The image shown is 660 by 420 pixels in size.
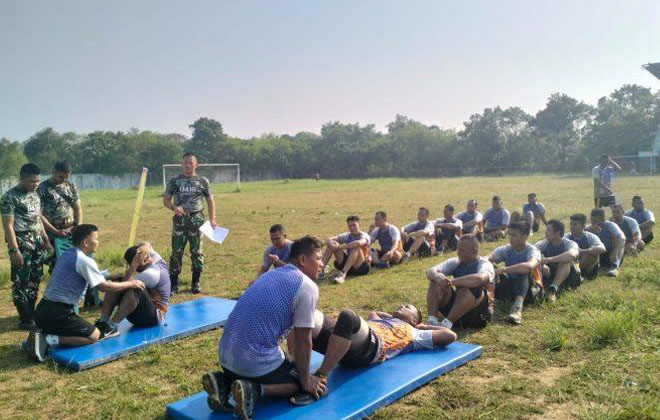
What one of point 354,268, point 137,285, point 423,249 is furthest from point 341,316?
point 423,249

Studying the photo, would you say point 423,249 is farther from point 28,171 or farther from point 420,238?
point 28,171

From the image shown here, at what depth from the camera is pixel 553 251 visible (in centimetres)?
784

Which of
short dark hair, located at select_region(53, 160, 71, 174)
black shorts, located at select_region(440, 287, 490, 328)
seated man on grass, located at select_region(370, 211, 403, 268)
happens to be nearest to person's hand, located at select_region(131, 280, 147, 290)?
short dark hair, located at select_region(53, 160, 71, 174)

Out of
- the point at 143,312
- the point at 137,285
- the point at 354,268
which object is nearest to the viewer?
the point at 137,285

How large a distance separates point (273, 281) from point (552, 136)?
8274 cm

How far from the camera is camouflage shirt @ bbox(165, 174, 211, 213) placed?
349 inches

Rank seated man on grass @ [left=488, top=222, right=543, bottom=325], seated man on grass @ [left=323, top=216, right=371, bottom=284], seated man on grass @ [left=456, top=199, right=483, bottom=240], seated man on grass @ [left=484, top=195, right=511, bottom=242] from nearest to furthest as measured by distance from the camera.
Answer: seated man on grass @ [left=488, top=222, right=543, bottom=325], seated man on grass @ [left=323, top=216, right=371, bottom=284], seated man on grass @ [left=456, top=199, right=483, bottom=240], seated man on grass @ [left=484, top=195, right=511, bottom=242]

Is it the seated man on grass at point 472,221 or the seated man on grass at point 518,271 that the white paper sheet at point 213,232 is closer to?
the seated man on grass at point 518,271

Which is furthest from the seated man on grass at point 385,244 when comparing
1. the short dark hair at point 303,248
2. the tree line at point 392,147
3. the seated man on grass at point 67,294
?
the tree line at point 392,147

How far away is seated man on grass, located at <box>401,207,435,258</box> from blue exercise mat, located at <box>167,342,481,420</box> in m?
6.02

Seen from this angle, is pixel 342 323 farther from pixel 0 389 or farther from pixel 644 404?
pixel 0 389

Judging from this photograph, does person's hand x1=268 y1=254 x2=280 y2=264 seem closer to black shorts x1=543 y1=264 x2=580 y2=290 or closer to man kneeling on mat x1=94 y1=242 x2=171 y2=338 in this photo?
man kneeling on mat x1=94 y1=242 x2=171 y2=338

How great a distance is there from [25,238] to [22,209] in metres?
0.41

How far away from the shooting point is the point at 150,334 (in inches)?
249
